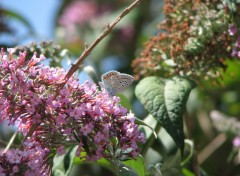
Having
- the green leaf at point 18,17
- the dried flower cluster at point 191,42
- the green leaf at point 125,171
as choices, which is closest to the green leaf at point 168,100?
the dried flower cluster at point 191,42

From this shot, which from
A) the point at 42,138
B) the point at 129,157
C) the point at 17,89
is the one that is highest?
the point at 17,89

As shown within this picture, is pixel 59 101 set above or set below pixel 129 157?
above

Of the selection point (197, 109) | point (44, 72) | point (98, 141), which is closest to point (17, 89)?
point (44, 72)

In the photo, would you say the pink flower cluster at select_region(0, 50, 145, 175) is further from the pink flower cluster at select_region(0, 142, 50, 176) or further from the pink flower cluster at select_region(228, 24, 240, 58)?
the pink flower cluster at select_region(228, 24, 240, 58)

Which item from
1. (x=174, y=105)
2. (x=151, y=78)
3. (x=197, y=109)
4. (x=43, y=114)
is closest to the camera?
(x=43, y=114)

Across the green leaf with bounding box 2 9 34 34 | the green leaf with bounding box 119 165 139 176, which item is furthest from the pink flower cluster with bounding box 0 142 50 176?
the green leaf with bounding box 2 9 34 34

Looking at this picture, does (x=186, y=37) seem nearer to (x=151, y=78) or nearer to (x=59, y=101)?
(x=151, y=78)

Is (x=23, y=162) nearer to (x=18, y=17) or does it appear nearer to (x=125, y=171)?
(x=125, y=171)
